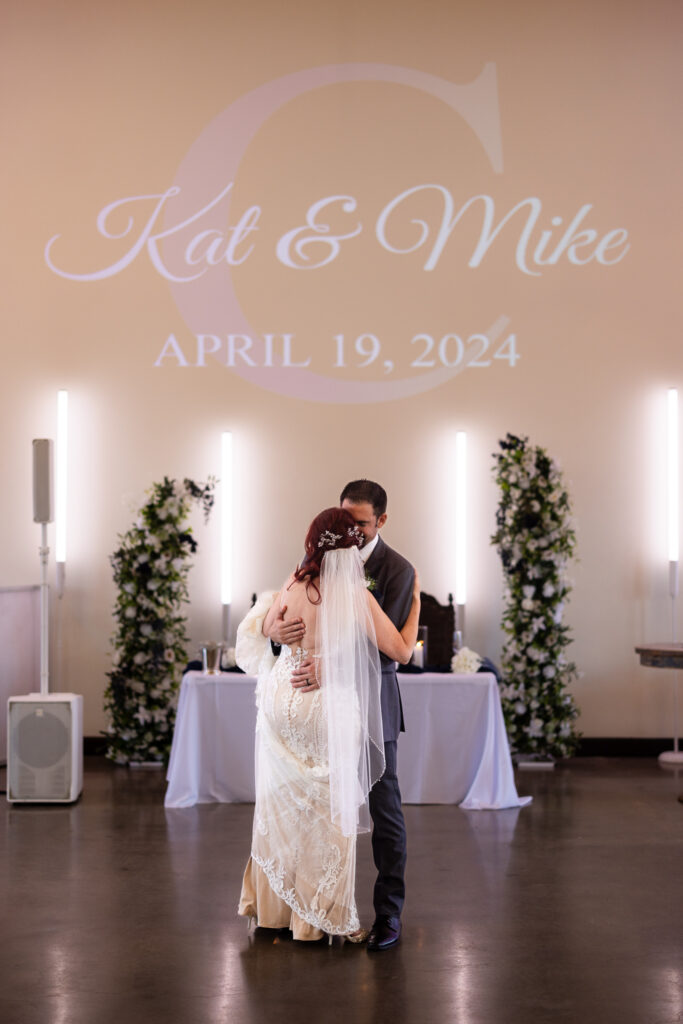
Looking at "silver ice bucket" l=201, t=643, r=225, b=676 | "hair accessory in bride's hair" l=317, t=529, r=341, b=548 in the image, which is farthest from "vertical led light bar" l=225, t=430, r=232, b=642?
"hair accessory in bride's hair" l=317, t=529, r=341, b=548

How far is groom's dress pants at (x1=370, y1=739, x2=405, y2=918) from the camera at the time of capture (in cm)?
426

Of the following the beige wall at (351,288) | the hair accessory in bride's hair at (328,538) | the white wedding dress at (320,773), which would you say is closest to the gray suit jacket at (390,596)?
the white wedding dress at (320,773)

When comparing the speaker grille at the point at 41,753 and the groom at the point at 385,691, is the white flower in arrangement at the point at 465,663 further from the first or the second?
the groom at the point at 385,691

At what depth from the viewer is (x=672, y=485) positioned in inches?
331

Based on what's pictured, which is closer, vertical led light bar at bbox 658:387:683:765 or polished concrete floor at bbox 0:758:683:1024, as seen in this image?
polished concrete floor at bbox 0:758:683:1024

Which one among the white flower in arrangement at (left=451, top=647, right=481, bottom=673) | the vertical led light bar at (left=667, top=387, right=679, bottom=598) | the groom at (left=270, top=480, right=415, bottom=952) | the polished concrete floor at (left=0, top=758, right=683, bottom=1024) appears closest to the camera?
the polished concrete floor at (left=0, top=758, right=683, bottom=1024)

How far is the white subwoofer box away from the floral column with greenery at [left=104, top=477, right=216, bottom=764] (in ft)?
3.39

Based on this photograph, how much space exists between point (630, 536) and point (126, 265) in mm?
4371

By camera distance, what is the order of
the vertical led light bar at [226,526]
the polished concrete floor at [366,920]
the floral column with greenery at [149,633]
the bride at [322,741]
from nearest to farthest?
the polished concrete floor at [366,920] < the bride at [322,741] < the floral column with greenery at [149,633] < the vertical led light bar at [226,526]

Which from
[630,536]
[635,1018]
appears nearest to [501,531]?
[630,536]

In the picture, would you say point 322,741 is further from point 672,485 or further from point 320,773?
point 672,485

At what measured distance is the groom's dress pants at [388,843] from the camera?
14.0 ft

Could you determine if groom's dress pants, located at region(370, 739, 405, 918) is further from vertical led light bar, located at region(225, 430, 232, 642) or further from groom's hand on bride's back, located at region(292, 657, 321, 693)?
vertical led light bar, located at region(225, 430, 232, 642)

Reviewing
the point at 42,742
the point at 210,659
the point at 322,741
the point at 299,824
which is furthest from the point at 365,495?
the point at 42,742
